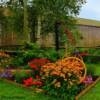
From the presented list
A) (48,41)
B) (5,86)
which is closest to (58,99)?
(5,86)

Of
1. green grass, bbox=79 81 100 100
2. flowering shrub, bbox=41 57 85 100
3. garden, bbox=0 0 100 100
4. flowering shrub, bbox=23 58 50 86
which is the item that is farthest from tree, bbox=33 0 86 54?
flowering shrub, bbox=41 57 85 100

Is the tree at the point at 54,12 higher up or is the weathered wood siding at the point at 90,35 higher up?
the tree at the point at 54,12

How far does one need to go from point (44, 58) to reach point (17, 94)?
12.6ft

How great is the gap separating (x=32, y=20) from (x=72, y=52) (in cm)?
914

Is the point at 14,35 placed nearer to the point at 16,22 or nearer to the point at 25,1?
the point at 16,22

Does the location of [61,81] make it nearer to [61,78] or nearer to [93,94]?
[61,78]

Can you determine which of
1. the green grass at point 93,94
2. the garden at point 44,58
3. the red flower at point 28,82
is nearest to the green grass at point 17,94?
the garden at point 44,58

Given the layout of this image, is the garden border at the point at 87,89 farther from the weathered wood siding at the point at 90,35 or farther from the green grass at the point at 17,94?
the weathered wood siding at the point at 90,35

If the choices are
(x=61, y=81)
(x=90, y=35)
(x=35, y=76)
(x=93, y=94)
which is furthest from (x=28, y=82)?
(x=90, y=35)

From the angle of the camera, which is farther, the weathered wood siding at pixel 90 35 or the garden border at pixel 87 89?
the weathered wood siding at pixel 90 35

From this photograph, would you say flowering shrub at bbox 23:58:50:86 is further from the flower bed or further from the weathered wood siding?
the weathered wood siding

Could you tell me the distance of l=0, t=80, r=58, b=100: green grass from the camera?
7848 millimetres

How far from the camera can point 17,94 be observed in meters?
8.22

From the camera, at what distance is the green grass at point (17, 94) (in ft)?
25.7
